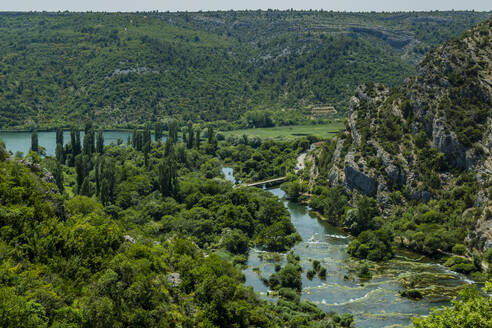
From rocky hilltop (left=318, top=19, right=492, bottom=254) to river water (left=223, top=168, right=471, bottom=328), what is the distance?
1343cm

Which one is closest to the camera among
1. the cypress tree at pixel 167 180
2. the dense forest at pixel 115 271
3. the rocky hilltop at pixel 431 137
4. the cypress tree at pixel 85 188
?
the dense forest at pixel 115 271

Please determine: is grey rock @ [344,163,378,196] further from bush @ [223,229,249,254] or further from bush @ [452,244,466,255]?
bush @ [223,229,249,254]

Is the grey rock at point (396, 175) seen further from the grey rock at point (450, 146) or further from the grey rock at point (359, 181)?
the grey rock at point (450, 146)

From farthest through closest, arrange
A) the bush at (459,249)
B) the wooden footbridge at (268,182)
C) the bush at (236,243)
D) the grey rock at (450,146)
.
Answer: the wooden footbridge at (268,182)
the grey rock at (450,146)
the bush at (236,243)
the bush at (459,249)

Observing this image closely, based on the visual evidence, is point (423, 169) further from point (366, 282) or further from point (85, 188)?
point (85, 188)

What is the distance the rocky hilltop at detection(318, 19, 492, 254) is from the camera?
106875mm

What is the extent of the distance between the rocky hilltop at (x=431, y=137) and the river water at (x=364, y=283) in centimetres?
1343

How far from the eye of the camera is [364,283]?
83.6m

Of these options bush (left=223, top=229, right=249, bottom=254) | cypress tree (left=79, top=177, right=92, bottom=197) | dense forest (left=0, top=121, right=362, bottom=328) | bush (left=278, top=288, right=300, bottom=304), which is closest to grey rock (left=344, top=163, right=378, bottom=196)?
dense forest (left=0, top=121, right=362, bottom=328)

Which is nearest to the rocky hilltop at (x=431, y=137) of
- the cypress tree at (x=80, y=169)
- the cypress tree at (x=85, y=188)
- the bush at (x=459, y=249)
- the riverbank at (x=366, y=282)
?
the bush at (x=459, y=249)

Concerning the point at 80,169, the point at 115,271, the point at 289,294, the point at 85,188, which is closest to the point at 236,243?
the point at 289,294

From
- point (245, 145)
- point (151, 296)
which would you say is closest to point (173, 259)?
point (151, 296)

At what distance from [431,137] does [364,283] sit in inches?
1840

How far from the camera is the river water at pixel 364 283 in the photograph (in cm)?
7375
